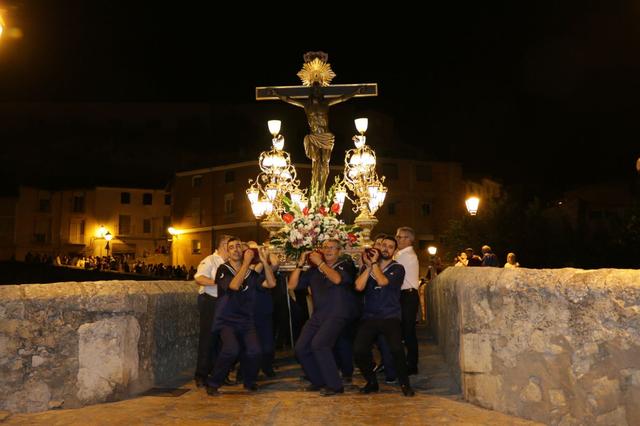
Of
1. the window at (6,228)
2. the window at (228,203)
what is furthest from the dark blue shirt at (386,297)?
the window at (6,228)

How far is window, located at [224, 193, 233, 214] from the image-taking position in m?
48.7

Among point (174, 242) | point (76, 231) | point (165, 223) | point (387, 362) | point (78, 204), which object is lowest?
point (387, 362)

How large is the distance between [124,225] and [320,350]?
54679 mm

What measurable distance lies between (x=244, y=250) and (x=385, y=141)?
148 feet

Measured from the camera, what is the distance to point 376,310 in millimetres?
7277

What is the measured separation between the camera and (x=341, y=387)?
286 inches

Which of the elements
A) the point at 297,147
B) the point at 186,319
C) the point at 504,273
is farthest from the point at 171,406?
the point at 297,147

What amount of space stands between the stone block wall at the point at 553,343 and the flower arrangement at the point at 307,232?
4.63 metres

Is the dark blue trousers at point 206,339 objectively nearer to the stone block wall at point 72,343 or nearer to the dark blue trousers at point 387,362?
the stone block wall at point 72,343

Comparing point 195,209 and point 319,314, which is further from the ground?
point 195,209

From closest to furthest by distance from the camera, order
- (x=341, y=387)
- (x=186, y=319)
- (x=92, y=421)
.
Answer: (x=92, y=421) → (x=341, y=387) → (x=186, y=319)

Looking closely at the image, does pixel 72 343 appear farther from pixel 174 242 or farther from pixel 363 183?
pixel 174 242

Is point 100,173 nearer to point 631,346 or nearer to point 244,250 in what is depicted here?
point 244,250

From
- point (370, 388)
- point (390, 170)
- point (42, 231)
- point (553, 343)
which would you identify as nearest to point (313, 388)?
point (370, 388)
